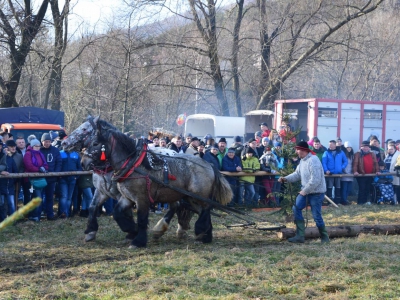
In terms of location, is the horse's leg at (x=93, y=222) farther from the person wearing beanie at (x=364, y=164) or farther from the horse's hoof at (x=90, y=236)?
the person wearing beanie at (x=364, y=164)

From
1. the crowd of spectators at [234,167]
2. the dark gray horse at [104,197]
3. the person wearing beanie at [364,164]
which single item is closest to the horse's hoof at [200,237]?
the dark gray horse at [104,197]

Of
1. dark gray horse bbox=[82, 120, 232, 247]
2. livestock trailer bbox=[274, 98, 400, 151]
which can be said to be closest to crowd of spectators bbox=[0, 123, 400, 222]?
dark gray horse bbox=[82, 120, 232, 247]

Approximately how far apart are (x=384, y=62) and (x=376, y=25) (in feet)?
10.3

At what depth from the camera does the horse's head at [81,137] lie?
879cm

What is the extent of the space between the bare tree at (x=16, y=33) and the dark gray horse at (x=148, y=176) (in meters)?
10.0

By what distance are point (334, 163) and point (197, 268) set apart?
32.7 feet

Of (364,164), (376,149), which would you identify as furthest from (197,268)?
(376,149)

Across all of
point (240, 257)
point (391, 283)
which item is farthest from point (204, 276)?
point (391, 283)

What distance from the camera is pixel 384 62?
3538 centimetres

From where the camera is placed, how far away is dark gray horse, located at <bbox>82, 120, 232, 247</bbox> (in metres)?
8.93

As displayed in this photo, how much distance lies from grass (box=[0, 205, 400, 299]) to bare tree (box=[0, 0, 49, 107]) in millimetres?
9261

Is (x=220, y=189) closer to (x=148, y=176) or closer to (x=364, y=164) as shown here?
(x=148, y=176)

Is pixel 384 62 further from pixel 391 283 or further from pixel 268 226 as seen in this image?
pixel 391 283

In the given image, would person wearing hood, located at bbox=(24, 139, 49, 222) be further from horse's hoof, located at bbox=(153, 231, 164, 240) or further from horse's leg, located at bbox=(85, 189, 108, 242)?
horse's hoof, located at bbox=(153, 231, 164, 240)
